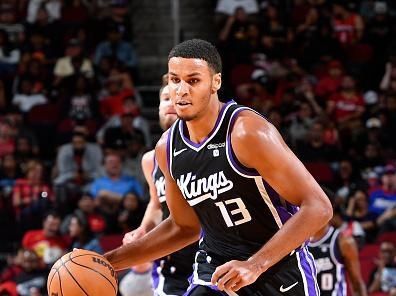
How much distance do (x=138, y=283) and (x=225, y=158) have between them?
4802mm

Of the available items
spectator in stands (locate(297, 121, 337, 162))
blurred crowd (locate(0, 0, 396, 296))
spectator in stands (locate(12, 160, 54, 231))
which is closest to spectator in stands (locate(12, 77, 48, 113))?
blurred crowd (locate(0, 0, 396, 296))

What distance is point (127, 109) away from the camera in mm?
13023

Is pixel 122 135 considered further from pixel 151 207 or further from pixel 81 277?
pixel 81 277

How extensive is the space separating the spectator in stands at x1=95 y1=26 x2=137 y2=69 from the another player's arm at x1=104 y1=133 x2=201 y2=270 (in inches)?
395

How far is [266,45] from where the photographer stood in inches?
575

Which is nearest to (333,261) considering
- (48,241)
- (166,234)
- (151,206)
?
(151,206)

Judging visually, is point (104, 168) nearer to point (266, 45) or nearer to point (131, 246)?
point (266, 45)

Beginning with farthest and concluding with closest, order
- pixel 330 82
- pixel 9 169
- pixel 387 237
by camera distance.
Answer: pixel 330 82, pixel 9 169, pixel 387 237

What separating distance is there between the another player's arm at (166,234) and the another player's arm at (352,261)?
2.34 meters

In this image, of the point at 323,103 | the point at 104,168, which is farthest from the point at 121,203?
the point at 323,103

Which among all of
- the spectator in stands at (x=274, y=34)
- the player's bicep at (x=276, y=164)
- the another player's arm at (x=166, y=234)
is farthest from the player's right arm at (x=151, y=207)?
the spectator in stands at (x=274, y=34)

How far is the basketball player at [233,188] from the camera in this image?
3.82 metres

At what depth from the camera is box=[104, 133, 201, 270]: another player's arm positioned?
14.6ft

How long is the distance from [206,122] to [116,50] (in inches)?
414
